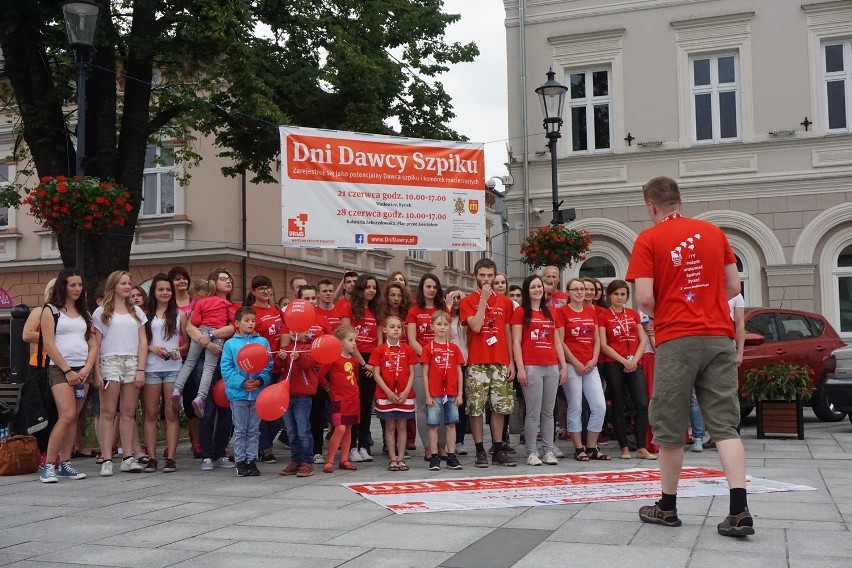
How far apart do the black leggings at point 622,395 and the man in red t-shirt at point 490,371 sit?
4.06 feet

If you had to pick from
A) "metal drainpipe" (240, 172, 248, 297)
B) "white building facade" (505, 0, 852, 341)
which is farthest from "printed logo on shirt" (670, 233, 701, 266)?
"metal drainpipe" (240, 172, 248, 297)

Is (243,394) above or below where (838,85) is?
below

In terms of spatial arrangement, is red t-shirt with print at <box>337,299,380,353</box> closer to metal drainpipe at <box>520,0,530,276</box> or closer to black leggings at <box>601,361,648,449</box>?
black leggings at <box>601,361,648,449</box>

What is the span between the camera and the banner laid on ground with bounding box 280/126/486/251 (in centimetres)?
1152

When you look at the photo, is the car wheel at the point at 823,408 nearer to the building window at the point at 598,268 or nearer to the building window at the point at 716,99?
the building window at the point at 598,268

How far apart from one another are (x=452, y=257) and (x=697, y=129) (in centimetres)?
2440

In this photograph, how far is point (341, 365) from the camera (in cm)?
881

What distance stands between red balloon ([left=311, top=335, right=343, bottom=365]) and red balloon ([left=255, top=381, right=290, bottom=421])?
0.46 metres

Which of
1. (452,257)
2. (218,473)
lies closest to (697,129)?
(218,473)

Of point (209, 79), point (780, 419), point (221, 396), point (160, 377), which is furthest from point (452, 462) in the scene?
point (209, 79)

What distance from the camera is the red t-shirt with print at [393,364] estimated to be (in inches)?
346

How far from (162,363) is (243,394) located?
1.09m

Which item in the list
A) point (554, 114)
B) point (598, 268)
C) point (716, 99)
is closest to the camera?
point (554, 114)

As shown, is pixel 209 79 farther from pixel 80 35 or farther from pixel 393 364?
pixel 393 364
